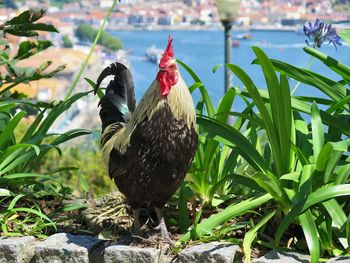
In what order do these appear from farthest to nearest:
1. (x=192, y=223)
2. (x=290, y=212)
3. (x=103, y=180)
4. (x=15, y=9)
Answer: (x=103, y=180)
(x=15, y=9)
(x=192, y=223)
(x=290, y=212)

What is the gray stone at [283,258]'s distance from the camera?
2.67 metres

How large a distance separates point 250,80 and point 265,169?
42 centimetres

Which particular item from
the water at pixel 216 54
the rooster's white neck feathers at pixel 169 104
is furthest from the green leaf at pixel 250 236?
the water at pixel 216 54

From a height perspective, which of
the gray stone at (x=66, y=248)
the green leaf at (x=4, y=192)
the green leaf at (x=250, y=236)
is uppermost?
the green leaf at (x=250, y=236)

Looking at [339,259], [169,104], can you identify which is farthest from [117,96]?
[339,259]

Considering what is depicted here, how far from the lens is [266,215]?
9.76 feet

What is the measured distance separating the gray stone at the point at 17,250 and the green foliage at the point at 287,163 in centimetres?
79

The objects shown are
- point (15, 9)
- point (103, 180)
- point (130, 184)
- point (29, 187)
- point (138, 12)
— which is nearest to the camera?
point (130, 184)

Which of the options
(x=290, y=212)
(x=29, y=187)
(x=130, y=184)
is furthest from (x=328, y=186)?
(x=29, y=187)

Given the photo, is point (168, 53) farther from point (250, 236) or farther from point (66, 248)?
point (66, 248)

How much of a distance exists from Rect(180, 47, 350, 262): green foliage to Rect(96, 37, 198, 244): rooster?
10.2 inches

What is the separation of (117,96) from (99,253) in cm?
82

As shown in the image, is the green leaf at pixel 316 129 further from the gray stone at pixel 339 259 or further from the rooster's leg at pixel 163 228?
the rooster's leg at pixel 163 228

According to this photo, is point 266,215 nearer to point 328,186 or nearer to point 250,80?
point 328,186
